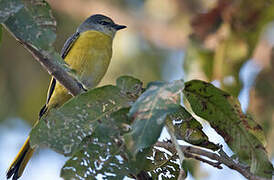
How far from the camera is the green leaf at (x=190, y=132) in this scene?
144 centimetres

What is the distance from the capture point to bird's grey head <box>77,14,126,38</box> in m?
4.24

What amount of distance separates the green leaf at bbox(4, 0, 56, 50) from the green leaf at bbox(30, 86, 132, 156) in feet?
0.58

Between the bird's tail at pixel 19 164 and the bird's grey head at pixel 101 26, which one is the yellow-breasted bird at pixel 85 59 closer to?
→ the bird's grey head at pixel 101 26

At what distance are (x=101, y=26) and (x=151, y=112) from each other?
3.27 meters

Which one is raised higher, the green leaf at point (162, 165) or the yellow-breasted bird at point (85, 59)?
the yellow-breasted bird at point (85, 59)

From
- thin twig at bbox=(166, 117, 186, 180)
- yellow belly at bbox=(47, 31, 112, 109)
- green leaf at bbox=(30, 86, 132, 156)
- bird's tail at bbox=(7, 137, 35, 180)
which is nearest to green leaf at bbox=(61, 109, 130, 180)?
green leaf at bbox=(30, 86, 132, 156)

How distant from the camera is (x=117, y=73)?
5.38 m

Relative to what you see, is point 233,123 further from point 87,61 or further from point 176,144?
point 87,61

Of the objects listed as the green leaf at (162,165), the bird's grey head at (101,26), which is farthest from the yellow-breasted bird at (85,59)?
the green leaf at (162,165)

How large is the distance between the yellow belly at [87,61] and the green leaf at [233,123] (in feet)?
6.79

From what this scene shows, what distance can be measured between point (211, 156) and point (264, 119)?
1518mm

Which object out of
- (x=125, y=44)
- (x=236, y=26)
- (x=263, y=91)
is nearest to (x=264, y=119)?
(x=263, y=91)

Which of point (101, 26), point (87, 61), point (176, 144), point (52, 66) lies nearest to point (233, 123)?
point (176, 144)

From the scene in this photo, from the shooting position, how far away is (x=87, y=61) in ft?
11.6
